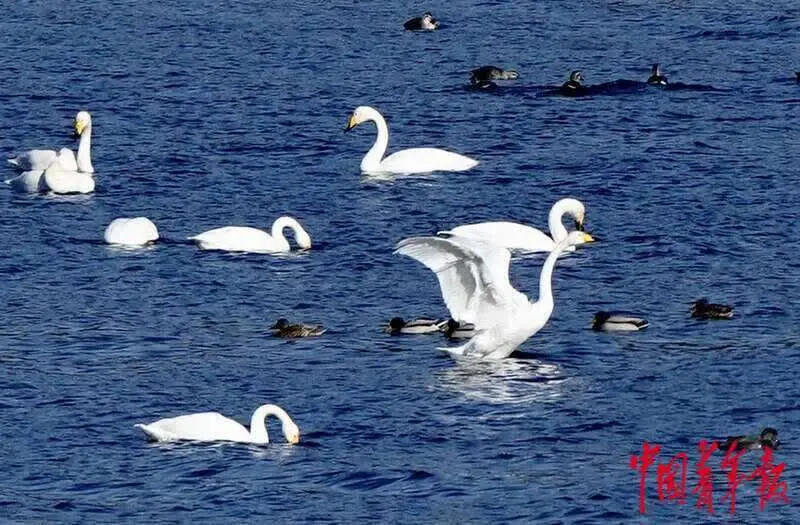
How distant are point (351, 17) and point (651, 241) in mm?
20010

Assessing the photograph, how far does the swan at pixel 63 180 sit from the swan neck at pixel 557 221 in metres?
7.65

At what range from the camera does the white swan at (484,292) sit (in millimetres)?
25312

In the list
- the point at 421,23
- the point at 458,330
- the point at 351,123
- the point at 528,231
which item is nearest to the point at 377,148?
the point at 351,123

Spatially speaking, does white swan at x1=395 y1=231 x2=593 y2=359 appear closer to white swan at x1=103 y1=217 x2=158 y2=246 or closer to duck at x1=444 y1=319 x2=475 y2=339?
duck at x1=444 y1=319 x2=475 y2=339

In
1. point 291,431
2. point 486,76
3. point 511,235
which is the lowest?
point 291,431

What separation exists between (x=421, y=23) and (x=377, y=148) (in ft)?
34.6

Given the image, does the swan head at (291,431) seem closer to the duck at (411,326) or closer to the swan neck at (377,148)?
the duck at (411,326)

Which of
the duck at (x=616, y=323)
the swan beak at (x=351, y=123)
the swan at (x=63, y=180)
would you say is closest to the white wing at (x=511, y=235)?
the duck at (x=616, y=323)

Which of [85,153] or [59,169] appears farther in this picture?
[85,153]

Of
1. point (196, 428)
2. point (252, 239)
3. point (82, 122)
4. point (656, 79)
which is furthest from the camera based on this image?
point (656, 79)

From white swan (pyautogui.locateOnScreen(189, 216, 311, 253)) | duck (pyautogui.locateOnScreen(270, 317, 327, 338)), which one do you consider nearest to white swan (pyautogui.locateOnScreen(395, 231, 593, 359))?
duck (pyautogui.locateOnScreen(270, 317, 327, 338))

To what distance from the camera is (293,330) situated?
2600 cm

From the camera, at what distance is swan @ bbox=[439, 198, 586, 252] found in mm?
30203

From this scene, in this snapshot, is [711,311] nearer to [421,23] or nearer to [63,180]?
[63,180]
